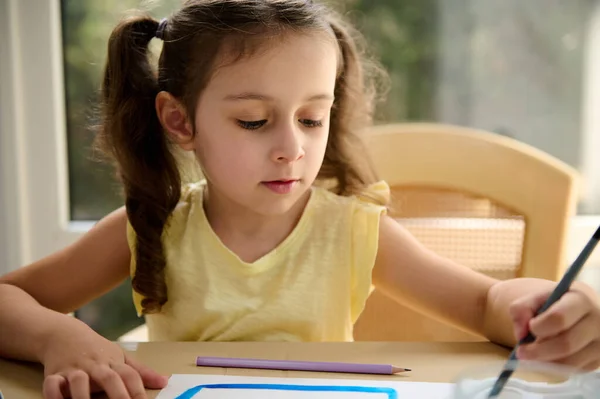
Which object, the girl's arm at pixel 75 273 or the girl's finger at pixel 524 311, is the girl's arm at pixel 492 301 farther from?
the girl's arm at pixel 75 273

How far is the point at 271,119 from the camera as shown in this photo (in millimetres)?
811

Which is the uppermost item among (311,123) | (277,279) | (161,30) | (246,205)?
(161,30)

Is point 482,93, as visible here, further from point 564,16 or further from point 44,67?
point 44,67

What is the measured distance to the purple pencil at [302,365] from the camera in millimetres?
651

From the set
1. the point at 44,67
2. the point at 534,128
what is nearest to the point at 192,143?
the point at 44,67

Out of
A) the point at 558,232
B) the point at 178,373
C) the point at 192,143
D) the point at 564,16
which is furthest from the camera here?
the point at 564,16

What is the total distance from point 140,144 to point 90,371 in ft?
1.37

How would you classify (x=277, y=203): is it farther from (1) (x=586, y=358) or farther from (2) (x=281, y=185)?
(1) (x=586, y=358)

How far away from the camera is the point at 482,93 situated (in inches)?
60.2

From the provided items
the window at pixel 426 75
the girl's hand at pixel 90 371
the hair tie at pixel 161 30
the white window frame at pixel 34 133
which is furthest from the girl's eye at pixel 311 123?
the white window frame at pixel 34 133

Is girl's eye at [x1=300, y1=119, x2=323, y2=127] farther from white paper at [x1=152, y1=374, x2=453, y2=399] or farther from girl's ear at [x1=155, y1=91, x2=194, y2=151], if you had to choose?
white paper at [x1=152, y1=374, x2=453, y2=399]

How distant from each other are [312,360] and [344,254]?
0.28 meters

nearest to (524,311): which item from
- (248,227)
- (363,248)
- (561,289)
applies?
(561,289)

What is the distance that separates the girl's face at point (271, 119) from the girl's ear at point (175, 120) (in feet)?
0.17
